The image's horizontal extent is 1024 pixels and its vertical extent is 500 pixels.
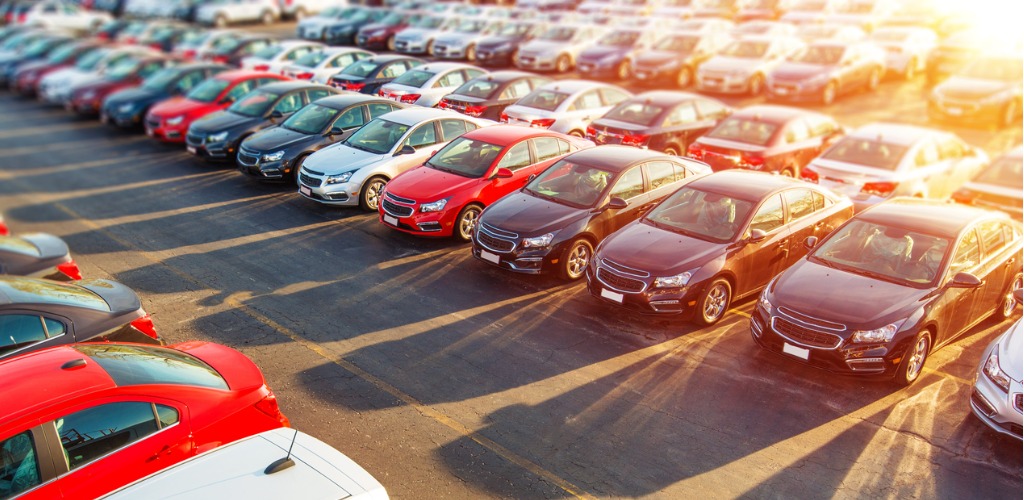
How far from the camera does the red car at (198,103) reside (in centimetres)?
1931

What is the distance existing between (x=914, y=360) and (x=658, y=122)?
8.55 m

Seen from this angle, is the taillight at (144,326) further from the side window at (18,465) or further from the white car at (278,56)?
the white car at (278,56)

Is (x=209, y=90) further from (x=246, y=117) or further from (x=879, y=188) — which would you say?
(x=879, y=188)

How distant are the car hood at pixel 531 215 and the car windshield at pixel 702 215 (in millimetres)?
1146

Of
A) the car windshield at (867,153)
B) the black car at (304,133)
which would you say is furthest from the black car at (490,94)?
the car windshield at (867,153)

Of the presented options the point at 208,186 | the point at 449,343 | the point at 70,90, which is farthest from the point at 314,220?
the point at 70,90

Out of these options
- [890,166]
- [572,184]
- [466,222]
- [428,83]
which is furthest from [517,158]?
[428,83]

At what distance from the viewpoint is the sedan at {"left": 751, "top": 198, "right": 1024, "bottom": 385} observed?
8.56 m

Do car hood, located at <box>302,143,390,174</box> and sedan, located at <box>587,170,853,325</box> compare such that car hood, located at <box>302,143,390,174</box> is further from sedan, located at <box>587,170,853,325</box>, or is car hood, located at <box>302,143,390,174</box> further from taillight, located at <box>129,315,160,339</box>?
taillight, located at <box>129,315,160,339</box>

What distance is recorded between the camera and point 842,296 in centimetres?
893

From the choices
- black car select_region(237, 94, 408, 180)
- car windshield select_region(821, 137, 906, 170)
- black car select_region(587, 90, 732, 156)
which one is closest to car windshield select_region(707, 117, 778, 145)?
black car select_region(587, 90, 732, 156)

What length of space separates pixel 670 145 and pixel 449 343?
28.2ft

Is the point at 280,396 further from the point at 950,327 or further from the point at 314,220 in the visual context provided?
the point at 950,327

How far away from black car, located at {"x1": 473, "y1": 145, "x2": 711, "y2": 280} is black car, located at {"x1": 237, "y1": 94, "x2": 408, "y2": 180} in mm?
5415
